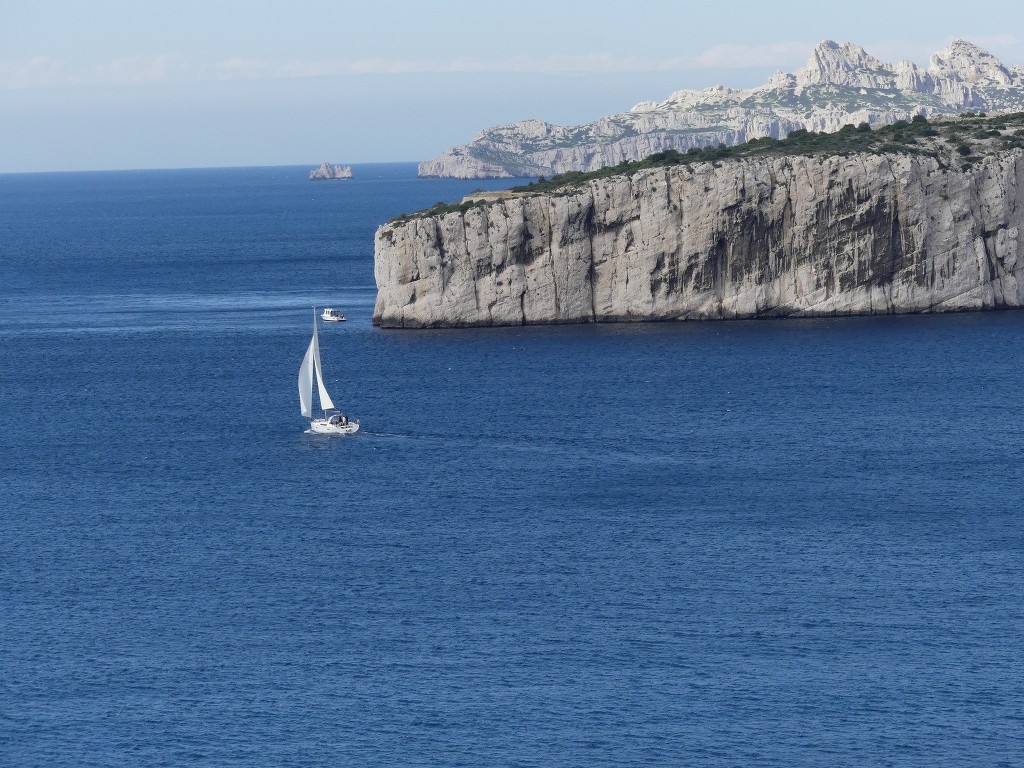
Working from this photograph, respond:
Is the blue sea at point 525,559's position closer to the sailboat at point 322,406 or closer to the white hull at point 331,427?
the white hull at point 331,427

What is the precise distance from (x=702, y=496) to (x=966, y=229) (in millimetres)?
73130

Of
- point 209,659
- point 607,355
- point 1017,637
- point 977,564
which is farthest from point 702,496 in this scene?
point 607,355

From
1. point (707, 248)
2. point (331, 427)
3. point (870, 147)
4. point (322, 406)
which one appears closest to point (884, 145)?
point (870, 147)

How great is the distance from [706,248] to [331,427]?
2104 inches

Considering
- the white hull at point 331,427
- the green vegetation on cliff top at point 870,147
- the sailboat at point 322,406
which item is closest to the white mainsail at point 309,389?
the sailboat at point 322,406

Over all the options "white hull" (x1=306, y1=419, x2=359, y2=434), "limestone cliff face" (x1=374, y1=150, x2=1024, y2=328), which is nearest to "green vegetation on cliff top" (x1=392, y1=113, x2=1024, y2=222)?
"limestone cliff face" (x1=374, y1=150, x2=1024, y2=328)

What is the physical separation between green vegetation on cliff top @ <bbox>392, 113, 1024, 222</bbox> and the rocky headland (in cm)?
316

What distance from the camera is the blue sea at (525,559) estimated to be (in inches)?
2480

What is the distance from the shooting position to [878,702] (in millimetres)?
64188

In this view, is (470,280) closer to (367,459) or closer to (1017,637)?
(367,459)

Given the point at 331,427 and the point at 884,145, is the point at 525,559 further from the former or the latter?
the point at 884,145

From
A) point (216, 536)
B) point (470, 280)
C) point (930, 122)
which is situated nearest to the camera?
point (216, 536)

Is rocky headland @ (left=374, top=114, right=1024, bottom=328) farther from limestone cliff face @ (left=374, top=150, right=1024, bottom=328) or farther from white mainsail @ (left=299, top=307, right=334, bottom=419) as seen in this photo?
white mainsail @ (left=299, top=307, right=334, bottom=419)

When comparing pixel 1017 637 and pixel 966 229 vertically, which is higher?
pixel 966 229
